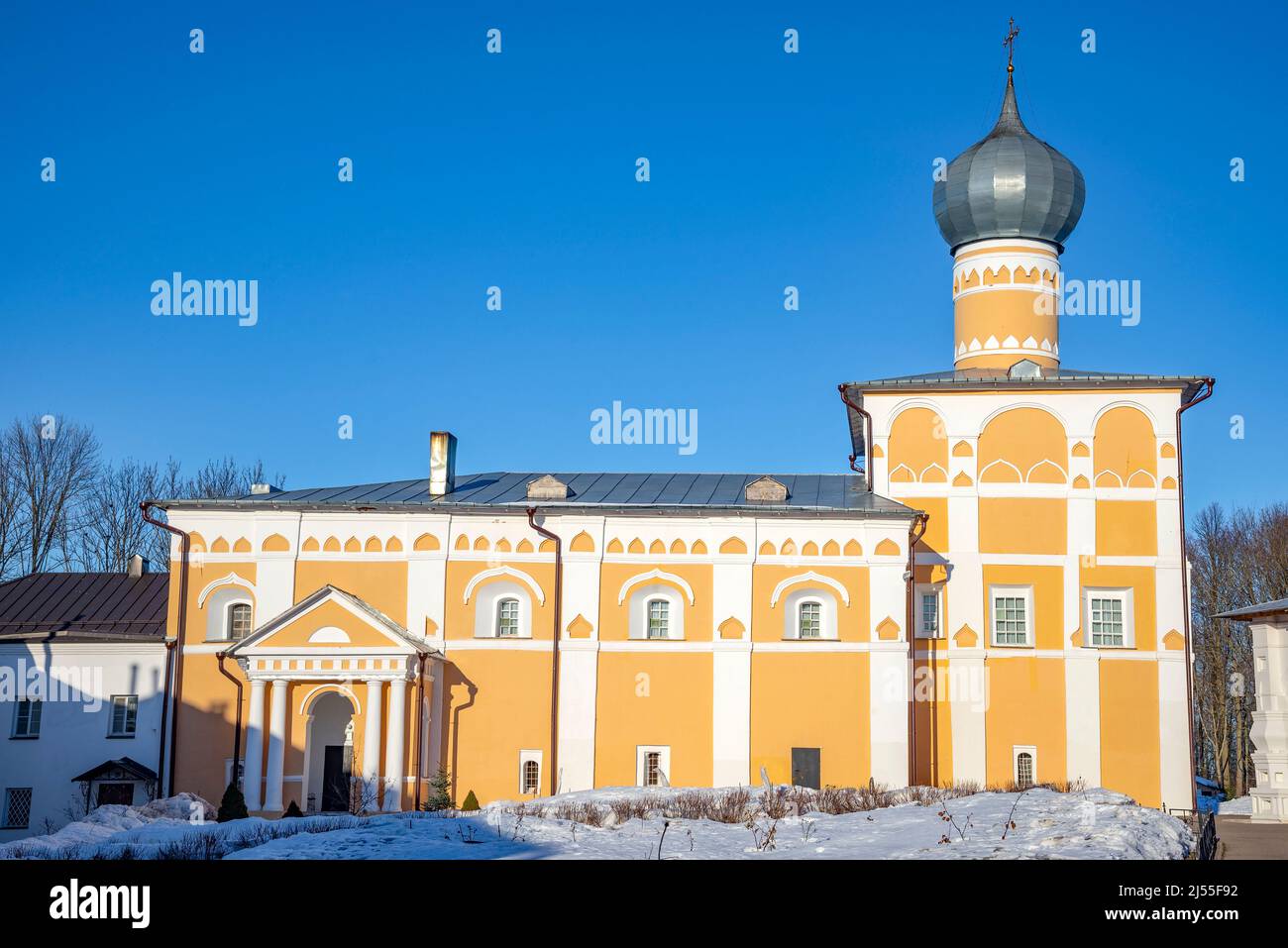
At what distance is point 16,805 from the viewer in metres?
27.8

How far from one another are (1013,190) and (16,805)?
24.7 metres

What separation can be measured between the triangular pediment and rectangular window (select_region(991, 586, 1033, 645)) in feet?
37.3

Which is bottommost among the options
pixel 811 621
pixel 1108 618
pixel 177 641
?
pixel 177 641

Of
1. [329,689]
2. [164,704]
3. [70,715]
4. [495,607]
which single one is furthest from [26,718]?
[495,607]

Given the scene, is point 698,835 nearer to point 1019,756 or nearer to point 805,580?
point 805,580

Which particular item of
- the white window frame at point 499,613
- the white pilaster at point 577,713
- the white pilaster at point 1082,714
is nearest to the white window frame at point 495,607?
the white window frame at point 499,613

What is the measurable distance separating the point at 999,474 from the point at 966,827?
607 inches

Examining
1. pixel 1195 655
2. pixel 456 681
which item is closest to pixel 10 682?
pixel 456 681

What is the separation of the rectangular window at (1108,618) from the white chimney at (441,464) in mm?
13263

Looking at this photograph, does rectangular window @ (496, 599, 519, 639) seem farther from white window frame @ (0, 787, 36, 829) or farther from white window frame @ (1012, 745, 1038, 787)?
white window frame @ (0, 787, 36, 829)

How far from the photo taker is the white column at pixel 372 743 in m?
24.2

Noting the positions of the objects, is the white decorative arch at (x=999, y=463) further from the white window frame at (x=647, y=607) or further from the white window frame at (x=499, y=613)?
the white window frame at (x=499, y=613)
